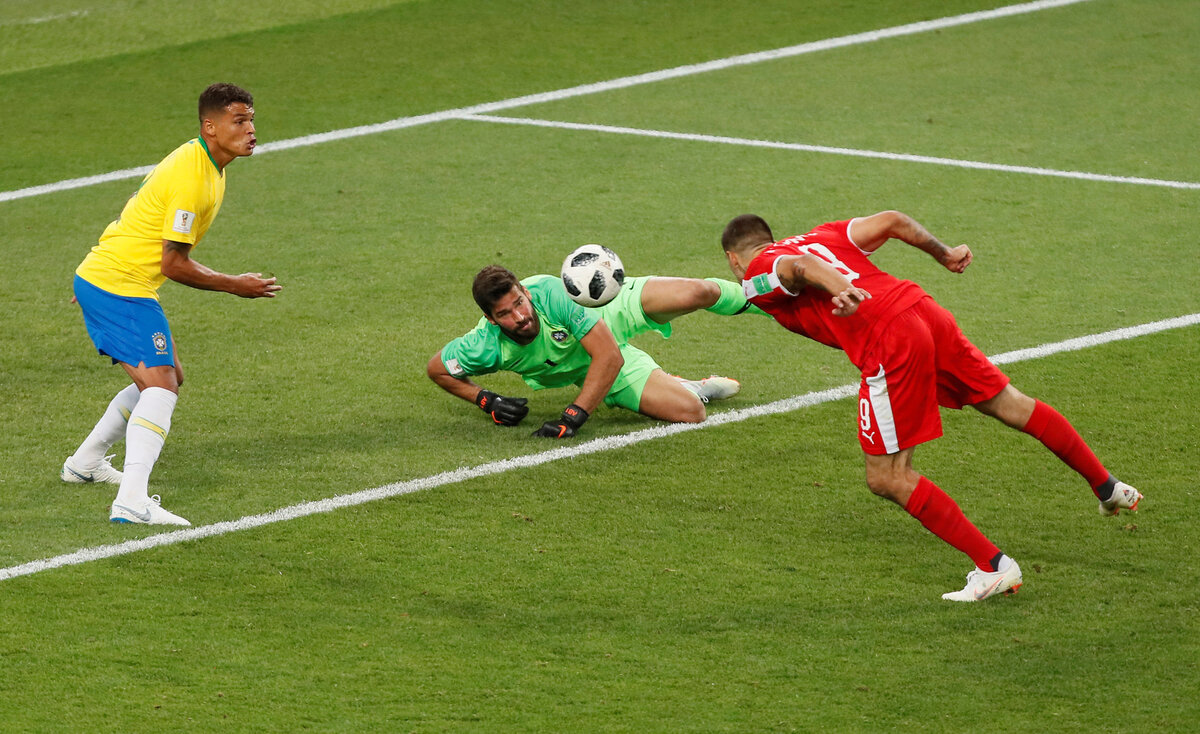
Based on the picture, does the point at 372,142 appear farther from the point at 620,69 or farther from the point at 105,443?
the point at 105,443

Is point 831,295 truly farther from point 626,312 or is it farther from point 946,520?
point 626,312

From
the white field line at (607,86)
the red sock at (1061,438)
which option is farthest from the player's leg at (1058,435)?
the white field line at (607,86)

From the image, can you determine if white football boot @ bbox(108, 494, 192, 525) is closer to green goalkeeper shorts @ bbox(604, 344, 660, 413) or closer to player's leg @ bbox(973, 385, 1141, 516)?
green goalkeeper shorts @ bbox(604, 344, 660, 413)

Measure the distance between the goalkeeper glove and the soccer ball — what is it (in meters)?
0.52

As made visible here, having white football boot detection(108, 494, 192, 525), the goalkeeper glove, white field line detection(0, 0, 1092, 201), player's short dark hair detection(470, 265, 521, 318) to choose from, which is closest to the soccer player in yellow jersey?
white football boot detection(108, 494, 192, 525)

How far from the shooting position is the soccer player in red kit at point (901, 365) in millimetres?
6043

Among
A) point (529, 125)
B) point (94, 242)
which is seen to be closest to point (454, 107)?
point (529, 125)

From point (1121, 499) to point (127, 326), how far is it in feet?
13.9

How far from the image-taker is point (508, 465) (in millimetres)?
7719

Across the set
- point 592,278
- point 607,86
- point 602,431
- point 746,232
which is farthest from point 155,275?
point 607,86

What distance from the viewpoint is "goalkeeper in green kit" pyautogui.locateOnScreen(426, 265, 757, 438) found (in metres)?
7.95

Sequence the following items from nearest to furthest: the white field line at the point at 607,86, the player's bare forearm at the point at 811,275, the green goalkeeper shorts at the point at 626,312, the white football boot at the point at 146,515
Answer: the player's bare forearm at the point at 811,275, the white football boot at the point at 146,515, the green goalkeeper shorts at the point at 626,312, the white field line at the point at 607,86

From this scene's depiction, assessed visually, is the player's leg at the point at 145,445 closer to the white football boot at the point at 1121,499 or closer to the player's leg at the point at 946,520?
the player's leg at the point at 946,520

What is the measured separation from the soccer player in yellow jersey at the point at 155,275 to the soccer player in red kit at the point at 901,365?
2.33m
